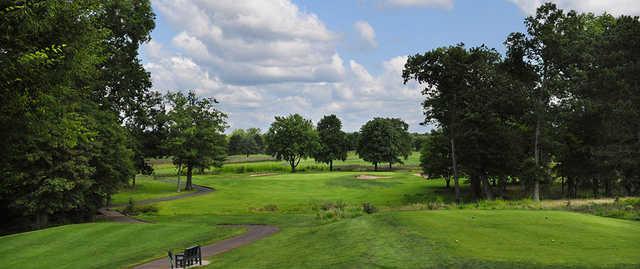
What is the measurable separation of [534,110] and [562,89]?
10.3ft

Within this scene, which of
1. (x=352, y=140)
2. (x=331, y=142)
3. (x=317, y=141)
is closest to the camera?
(x=317, y=141)

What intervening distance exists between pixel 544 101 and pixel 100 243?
41.1 metres

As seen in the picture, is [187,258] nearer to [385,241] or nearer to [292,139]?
[385,241]

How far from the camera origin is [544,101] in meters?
46.4

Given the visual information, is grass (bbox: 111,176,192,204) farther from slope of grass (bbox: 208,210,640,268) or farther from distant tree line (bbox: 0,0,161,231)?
slope of grass (bbox: 208,210,640,268)

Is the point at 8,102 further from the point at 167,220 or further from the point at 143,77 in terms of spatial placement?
the point at 143,77

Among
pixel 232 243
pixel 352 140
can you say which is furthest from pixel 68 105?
pixel 352 140

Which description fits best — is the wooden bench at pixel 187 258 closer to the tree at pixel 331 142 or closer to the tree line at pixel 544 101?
the tree line at pixel 544 101

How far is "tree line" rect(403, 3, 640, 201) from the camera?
40.3m

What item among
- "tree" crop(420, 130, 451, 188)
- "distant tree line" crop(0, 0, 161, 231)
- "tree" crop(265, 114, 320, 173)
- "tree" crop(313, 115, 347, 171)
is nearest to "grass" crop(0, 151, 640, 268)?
"distant tree line" crop(0, 0, 161, 231)

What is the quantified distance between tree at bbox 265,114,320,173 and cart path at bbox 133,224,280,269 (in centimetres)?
8217

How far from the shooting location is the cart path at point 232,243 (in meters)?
20.7

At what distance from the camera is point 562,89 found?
4488 cm

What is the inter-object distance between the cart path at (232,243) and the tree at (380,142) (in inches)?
3356
